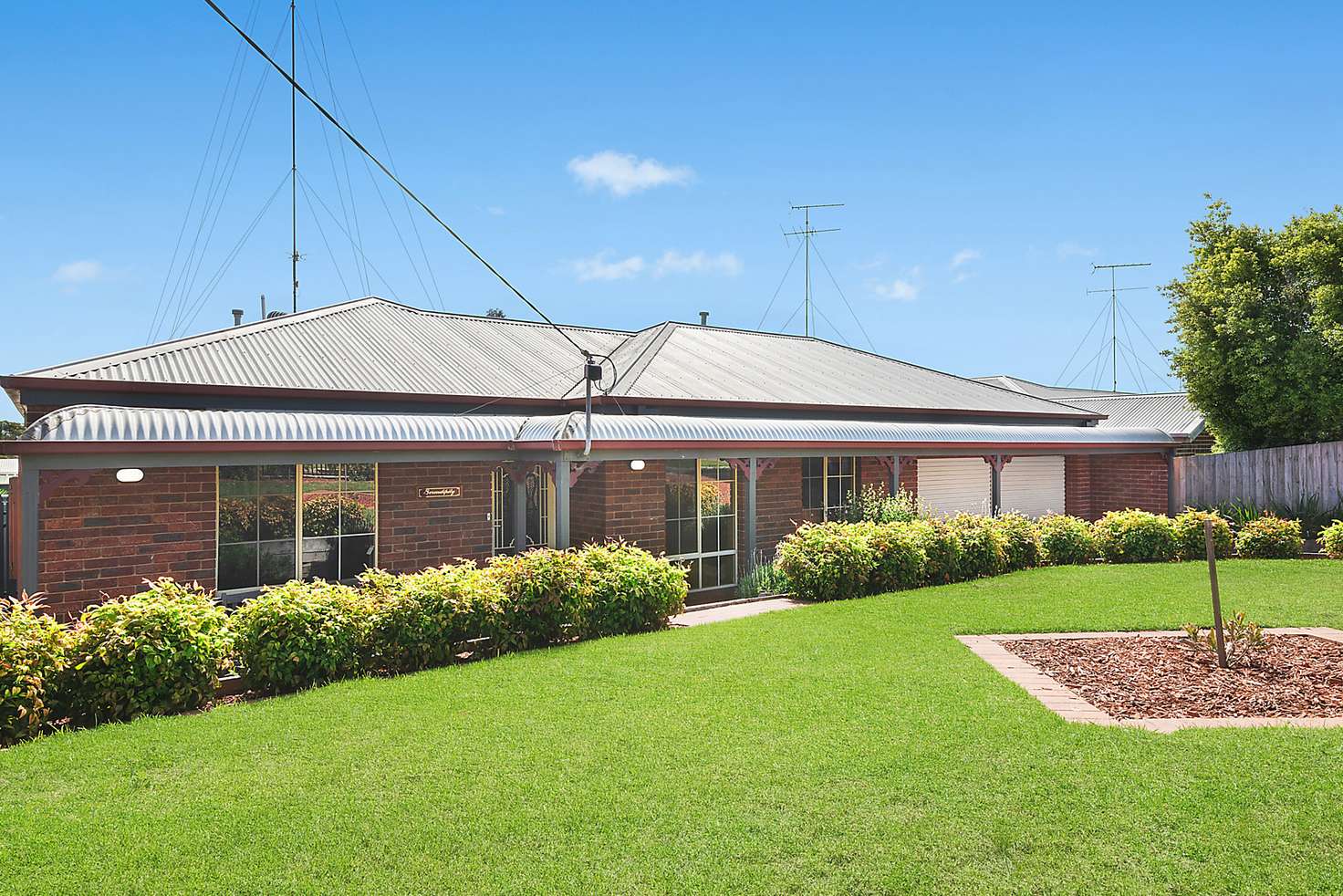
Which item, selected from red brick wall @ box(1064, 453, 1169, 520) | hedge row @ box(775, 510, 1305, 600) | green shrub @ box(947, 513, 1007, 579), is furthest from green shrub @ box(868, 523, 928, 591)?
red brick wall @ box(1064, 453, 1169, 520)

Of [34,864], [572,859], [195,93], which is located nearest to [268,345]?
[195,93]

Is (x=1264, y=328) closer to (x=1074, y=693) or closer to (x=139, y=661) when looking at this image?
(x=1074, y=693)

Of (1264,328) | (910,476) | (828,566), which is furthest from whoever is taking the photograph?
(1264,328)

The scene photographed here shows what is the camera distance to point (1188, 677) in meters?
7.06

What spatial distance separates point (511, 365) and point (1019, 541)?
→ 9001 mm

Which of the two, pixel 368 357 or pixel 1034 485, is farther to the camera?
pixel 1034 485

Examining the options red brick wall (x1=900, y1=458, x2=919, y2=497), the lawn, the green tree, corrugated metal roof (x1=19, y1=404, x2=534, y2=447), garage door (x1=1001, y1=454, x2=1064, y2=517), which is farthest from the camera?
garage door (x1=1001, y1=454, x2=1064, y2=517)

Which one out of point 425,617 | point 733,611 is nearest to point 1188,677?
point 733,611

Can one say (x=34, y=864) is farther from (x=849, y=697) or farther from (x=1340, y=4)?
(x=1340, y=4)

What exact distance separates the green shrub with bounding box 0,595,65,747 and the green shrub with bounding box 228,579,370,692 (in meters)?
1.19

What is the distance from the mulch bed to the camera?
6.25m

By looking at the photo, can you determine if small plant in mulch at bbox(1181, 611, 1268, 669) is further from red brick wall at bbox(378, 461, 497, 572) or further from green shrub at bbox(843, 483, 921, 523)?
red brick wall at bbox(378, 461, 497, 572)

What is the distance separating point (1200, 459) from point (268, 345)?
1913 centimetres

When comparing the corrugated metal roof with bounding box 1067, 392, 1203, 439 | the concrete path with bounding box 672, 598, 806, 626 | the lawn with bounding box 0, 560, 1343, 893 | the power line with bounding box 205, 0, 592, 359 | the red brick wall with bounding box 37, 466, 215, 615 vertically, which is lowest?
the lawn with bounding box 0, 560, 1343, 893
